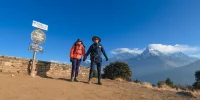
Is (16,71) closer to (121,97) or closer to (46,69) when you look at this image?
(46,69)

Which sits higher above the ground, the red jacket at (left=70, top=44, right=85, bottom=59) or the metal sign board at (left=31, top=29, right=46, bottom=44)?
the metal sign board at (left=31, top=29, right=46, bottom=44)

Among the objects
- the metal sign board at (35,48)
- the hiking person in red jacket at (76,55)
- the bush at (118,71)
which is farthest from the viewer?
the bush at (118,71)

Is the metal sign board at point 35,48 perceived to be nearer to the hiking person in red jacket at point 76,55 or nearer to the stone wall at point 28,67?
the stone wall at point 28,67

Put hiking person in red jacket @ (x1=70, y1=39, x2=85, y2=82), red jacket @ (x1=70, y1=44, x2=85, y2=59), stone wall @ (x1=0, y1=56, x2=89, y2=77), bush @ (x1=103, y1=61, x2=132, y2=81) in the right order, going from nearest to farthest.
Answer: stone wall @ (x1=0, y1=56, x2=89, y2=77) < hiking person in red jacket @ (x1=70, y1=39, x2=85, y2=82) < red jacket @ (x1=70, y1=44, x2=85, y2=59) < bush @ (x1=103, y1=61, x2=132, y2=81)

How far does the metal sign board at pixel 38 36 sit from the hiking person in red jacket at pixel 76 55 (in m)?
1.87

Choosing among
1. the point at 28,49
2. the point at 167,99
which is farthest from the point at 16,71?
the point at 167,99

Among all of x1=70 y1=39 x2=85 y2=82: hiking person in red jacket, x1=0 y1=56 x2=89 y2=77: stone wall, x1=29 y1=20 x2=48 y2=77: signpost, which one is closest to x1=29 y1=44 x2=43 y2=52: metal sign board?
x1=29 y1=20 x2=48 y2=77: signpost

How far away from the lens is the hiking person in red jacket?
11.5 metres

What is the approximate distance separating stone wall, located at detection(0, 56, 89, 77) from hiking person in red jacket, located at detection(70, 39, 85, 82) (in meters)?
2.21

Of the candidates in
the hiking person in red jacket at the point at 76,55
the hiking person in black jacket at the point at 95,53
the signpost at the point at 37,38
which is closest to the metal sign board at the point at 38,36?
the signpost at the point at 37,38

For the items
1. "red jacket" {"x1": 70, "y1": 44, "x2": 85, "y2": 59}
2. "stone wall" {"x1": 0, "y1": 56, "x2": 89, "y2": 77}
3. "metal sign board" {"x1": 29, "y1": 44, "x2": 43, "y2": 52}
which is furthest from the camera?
"metal sign board" {"x1": 29, "y1": 44, "x2": 43, "y2": 52}

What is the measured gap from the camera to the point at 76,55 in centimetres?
1158

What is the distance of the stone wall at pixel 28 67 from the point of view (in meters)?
11.3

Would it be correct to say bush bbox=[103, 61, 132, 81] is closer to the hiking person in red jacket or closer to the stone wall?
the stone wall
